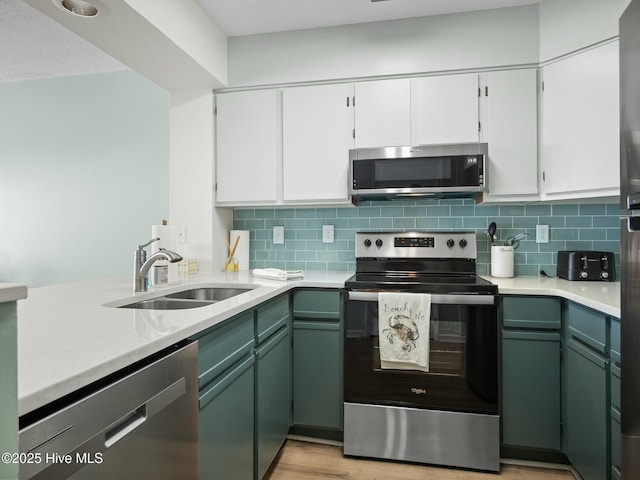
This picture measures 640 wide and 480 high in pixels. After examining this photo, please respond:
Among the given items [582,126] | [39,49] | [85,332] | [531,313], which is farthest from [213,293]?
[39,49]

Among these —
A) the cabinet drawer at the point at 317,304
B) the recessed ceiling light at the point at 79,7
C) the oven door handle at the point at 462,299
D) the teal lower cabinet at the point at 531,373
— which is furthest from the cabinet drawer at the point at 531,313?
the recessed ceiling light at the point at 79,7

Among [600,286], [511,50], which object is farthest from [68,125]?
[600,286]

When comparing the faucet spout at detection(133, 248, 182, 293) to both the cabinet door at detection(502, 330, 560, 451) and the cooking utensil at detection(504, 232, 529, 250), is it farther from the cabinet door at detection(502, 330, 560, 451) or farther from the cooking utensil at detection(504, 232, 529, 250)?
the cooking utensil at detection(504, 232, 529, 250)

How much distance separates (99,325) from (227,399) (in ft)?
1.81

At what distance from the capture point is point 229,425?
1.42 meters

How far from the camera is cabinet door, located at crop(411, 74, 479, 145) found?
2316mm

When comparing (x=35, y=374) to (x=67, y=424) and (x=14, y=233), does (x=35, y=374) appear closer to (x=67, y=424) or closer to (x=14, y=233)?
(x=67, y=424)

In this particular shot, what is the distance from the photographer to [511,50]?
Result: 2271 millimetres

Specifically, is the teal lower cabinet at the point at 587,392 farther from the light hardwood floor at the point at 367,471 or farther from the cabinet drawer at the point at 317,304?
the cabinet drawer at the point at 317,304

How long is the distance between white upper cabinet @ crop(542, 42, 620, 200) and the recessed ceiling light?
2.37 metres

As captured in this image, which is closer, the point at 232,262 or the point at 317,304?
the point at 317,304

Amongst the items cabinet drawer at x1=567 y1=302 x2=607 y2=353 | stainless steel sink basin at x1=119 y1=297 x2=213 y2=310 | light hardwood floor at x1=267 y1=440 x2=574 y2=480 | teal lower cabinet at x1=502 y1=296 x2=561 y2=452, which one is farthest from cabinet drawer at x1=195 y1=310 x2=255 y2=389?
cabinet drawer at x1=567 y1=302 x2=607 y2=353

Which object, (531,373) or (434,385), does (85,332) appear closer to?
(434,385)

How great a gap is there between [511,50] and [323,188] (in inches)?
54.2
